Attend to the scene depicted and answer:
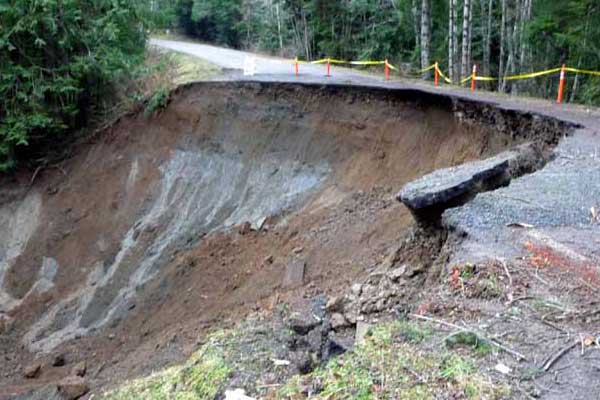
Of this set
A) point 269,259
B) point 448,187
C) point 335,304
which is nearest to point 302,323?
point 335,304

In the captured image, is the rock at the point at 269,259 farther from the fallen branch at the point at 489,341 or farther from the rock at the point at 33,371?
the fallen branch at the point at 489,341

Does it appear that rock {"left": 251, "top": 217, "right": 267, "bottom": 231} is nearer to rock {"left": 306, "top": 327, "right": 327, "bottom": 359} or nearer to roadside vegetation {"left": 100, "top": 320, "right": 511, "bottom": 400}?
rock {"left": 306, "top": 327, "right": 327, "bottom": 359}

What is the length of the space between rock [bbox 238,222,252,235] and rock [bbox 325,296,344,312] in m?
4.81

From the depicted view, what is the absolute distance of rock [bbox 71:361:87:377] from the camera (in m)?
8.38

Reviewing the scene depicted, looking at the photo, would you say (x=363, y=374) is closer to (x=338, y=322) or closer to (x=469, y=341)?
(x=469, y=341)

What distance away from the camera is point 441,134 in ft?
36.7

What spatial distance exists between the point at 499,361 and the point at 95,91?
13.7m

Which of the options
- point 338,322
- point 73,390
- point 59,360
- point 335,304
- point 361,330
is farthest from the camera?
point 59,360

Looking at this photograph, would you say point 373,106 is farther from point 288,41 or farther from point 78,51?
point 288,41

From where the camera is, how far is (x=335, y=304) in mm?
6438

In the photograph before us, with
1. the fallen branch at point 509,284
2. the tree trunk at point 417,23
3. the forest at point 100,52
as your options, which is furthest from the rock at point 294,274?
the tree trunk at point 417,23

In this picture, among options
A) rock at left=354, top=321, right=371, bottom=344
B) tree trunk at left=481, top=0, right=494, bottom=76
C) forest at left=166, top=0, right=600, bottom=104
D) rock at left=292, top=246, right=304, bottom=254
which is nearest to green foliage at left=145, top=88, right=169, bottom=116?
forest at left=166, top=0, right=600, bottom=104

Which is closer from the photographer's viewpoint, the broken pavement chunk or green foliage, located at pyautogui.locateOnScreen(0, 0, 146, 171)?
the broken pavement chunk

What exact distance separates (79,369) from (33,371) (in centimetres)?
98
